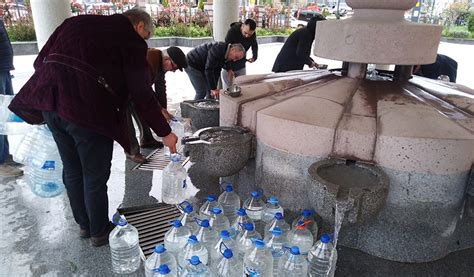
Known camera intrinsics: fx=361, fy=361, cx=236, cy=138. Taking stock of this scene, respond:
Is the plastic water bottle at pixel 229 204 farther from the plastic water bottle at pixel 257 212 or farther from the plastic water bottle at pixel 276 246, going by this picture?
the plastic water bottle at pixel 276 246

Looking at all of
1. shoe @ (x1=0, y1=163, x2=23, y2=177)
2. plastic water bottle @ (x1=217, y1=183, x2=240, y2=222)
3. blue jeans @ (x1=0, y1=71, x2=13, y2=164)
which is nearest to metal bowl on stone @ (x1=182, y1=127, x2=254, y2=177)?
plastic water bottle @ (x1=217, y1=183, x2=240, y2=222)

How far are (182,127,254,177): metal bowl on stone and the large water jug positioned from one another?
1.40 meters

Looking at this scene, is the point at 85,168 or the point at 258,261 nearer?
the point at 258,261

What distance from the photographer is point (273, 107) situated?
3393mm

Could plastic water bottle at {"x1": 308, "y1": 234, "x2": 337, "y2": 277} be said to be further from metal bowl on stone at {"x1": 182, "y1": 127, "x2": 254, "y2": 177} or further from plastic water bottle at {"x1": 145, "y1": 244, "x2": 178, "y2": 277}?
metal bowl on stone at {"x1": 182, "y1": 127, "x2": 254, "y2": 177}

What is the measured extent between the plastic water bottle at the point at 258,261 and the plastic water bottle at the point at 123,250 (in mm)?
973

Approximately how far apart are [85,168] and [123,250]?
0.69m

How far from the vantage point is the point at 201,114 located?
17.3 ft

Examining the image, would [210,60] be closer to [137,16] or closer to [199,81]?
[199,81]

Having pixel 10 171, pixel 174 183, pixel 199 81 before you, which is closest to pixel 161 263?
pixel 174 183

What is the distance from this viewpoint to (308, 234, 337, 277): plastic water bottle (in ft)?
8.33

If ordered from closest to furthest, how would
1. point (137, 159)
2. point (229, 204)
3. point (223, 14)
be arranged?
point (229, 204) → point (137, 159) → point (223, 14)

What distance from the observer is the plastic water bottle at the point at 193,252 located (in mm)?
2234

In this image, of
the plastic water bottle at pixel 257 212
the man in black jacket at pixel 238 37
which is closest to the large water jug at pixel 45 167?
the plastic water bottle at pixel 257 212
